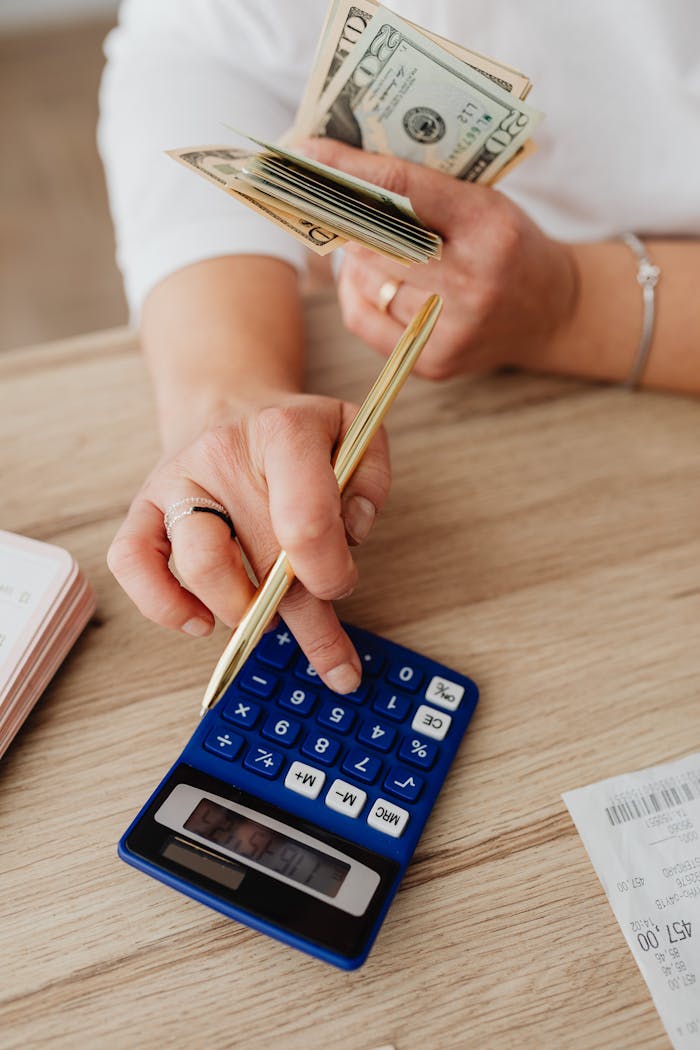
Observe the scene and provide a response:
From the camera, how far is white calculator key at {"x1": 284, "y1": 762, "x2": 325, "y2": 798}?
1.36ft

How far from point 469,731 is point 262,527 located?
17cm

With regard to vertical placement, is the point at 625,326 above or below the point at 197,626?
above

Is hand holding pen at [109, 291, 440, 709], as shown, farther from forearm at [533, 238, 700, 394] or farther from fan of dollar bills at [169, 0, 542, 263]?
forearm at [533, 238, 700, 394]

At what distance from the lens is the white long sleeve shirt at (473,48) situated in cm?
62

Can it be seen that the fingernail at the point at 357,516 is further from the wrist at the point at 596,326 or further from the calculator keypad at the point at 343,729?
the wrist at the point at 596,326

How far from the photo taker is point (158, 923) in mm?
385

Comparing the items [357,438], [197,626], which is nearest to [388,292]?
[357,438]

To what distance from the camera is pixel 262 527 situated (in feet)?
1.49

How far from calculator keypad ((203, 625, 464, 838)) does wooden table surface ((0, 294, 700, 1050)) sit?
27 millimetres

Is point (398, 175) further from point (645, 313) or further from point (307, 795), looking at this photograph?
point (307, 795)

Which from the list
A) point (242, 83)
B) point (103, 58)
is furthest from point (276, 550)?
point (103, 58)

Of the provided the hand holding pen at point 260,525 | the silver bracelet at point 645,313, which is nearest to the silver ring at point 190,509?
the hand holding pen at point 260,525

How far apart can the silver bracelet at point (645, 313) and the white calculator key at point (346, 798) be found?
404 mm

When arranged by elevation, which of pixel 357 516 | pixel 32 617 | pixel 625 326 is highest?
pixel 625 326
